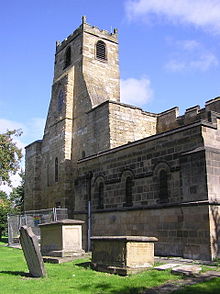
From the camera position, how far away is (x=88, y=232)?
1798cm

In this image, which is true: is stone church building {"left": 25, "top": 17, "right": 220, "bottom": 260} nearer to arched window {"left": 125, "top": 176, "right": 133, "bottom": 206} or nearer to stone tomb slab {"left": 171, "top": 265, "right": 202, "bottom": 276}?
arched window {"left": 125, "top": 176, "right": 133, "bottom": 206}

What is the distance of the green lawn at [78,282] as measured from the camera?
25.0 feet

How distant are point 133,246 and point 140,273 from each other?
2.41ft

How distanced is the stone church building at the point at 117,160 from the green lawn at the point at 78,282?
3.75 m

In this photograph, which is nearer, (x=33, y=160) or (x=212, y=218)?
(x=212, y=218)

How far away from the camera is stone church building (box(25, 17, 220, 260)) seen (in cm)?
1237

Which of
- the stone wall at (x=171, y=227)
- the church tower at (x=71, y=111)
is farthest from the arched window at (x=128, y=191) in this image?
the church tower at (x=71, y=111)

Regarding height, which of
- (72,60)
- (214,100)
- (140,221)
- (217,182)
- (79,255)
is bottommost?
(79,255)

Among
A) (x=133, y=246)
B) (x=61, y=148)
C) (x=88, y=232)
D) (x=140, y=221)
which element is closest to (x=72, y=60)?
(x=61, y=148)

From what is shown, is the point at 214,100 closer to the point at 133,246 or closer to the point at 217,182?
the point at 217,182

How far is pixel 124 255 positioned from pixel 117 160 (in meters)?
7.47

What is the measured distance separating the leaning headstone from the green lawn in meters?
0.26

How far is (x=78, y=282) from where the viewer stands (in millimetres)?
8539

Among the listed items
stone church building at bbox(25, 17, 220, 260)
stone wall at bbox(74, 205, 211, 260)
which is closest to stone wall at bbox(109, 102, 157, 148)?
stone church building at bbox(25, 17, 220, 260)
